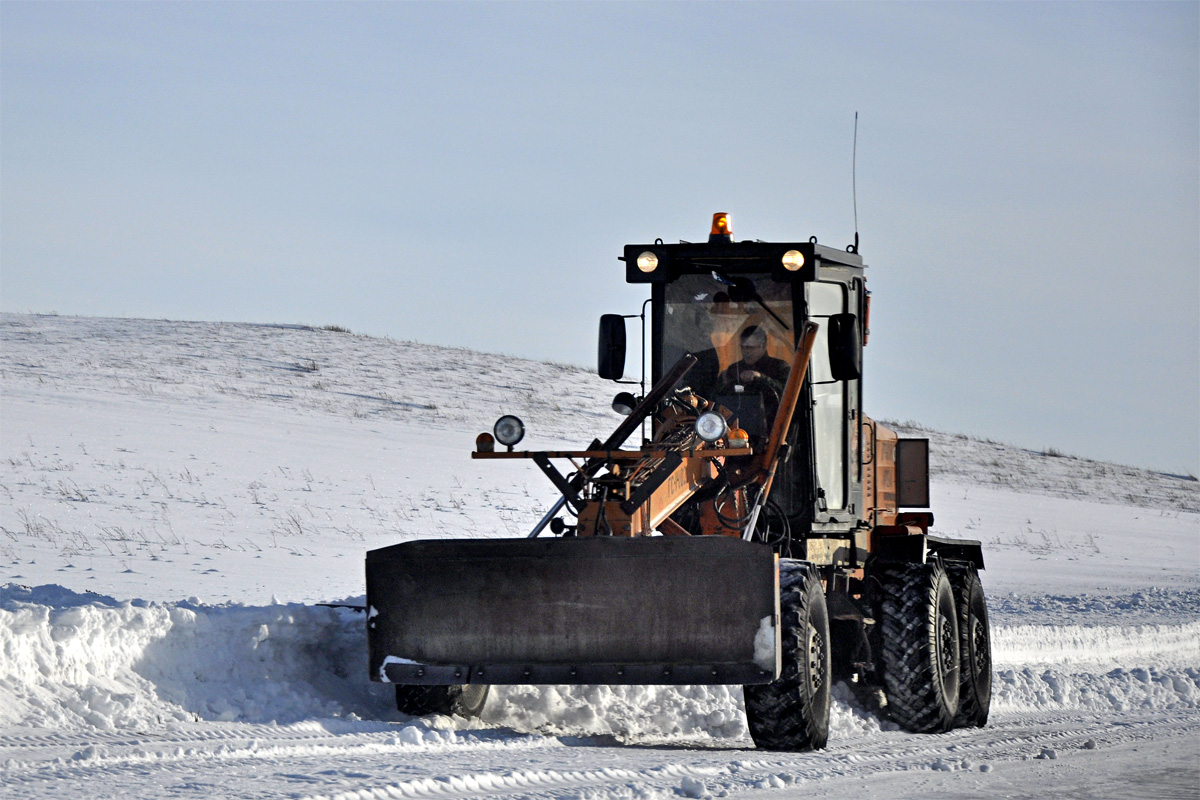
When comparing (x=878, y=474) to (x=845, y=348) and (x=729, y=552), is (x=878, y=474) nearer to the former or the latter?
(x=845, y=348)

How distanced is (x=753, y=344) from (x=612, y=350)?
2.93 feet

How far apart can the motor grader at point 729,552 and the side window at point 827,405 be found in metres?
0.02

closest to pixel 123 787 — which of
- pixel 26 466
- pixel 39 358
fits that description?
pixel 26 466

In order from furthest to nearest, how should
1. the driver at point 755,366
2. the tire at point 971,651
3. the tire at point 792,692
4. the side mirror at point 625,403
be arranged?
1. the tire at point 971,651
2. the side mirror at point 625,403
3. the driver at point 755,366
4. the tire at point 792,692

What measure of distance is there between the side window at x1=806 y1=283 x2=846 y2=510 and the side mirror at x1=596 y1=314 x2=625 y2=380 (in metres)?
1.16

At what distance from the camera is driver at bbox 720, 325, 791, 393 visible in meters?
9.19

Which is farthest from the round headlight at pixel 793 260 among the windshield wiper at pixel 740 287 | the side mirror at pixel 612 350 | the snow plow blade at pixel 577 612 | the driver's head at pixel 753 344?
the snow plow blade at pixel 577 612

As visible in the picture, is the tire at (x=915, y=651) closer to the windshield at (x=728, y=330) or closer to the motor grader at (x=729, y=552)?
the motor grader at (x=729, y=552)

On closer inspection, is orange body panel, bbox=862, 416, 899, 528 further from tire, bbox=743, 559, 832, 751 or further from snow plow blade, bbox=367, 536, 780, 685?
snow plow blade, bbox=367, 536, 780, 685

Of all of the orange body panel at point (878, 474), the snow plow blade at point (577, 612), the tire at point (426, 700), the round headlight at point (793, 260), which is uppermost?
the round headlight at point (793, 260)

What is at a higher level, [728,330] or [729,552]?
[728,330]

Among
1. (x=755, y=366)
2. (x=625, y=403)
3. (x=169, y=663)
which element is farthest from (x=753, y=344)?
(x=169, y=663)

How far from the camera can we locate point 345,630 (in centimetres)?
891

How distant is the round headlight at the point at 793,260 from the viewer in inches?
356
